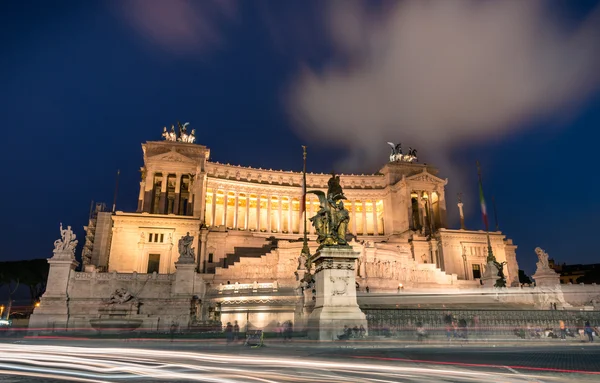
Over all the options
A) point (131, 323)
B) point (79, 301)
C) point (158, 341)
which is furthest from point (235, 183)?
point (158, 341)

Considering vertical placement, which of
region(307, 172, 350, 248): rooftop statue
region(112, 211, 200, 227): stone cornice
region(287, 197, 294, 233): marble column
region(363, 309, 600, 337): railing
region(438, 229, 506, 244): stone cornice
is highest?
region(287, 197, 294, 233): marble column

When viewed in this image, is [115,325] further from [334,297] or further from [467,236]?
[467,236]

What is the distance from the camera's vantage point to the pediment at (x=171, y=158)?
64.9m

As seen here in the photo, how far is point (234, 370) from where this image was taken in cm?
849

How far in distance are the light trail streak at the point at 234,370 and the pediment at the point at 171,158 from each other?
56741 millimetres

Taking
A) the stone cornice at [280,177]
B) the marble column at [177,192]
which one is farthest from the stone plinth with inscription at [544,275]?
the marble column at [177,192]

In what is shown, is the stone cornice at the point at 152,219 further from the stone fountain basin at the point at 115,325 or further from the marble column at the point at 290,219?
the stone fountain basin at the point at 115,325

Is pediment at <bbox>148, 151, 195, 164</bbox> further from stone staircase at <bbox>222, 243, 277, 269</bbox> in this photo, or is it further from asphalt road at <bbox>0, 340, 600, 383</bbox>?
asphalt road at <bbox>0, 340, 600, 383</bbox>

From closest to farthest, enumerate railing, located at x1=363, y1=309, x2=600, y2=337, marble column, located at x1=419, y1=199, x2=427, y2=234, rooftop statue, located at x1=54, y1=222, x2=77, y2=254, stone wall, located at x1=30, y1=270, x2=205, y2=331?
1. railing, located at x1=363, y1=309, x2=600, y2=337
2. stone wall, located at x1=30, y1=270, x2=205, y2=331
3. rooftop statue, located at x1=54, y1=222, x2=77, y2=254
4. marble column, located at x1=419, y1=199, x2=427, y2=234

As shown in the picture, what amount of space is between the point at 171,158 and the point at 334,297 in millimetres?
55652

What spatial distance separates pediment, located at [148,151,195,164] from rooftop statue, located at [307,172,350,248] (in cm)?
5220

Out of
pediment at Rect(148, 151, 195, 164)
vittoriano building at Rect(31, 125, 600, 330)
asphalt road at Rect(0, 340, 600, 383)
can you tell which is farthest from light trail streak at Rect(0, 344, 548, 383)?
pediment at Rect(148, 151, 195, 164)

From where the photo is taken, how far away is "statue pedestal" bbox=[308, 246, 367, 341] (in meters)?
14.7

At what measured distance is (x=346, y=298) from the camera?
15.3 meters
